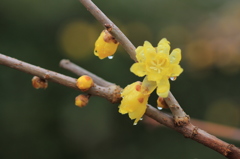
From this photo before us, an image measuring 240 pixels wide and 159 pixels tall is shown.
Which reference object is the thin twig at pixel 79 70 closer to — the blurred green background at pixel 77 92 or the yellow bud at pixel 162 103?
the yellow bud at pixel 162 103

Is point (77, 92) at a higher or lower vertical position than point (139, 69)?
higher

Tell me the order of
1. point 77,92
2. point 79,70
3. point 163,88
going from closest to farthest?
1. point 163,88
2. point 79,70
3. point 77,92

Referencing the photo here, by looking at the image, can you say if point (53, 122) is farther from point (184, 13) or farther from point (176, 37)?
point (184, 13)

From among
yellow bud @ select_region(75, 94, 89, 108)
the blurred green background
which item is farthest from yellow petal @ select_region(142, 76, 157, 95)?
the blurred green background

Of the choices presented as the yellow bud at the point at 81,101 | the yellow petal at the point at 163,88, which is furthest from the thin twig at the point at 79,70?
the yellow petal at the point at 163,88

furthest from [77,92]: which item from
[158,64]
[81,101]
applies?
[158,64]

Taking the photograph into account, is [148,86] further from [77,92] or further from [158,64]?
[77,92]
